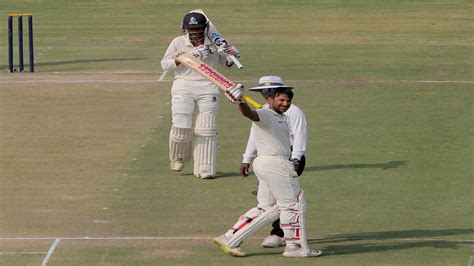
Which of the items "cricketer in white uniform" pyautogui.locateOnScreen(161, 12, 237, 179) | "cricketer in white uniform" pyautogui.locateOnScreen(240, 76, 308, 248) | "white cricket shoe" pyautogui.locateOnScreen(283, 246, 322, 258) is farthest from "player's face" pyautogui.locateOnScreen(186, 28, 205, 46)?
"white cricket shoe" pyautogui.locateOnScreen(283, 246, 322, 258)

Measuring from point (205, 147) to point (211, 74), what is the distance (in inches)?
183

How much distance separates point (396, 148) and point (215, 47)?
3653mm

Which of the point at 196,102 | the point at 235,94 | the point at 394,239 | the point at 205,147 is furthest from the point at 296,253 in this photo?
the point at 196,102

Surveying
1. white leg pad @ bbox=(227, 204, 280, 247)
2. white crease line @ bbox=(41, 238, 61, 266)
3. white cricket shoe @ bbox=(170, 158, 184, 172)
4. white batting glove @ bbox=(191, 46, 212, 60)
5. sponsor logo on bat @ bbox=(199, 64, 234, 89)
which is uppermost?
sponsor logo on bat @ bbox=(199, 64, 234, 89)

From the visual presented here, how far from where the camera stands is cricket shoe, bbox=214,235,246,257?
14.7 metres

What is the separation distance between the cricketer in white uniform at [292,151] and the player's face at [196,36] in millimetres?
3063

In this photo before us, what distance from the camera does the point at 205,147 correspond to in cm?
1902

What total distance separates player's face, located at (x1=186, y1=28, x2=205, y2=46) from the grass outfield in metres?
1.90

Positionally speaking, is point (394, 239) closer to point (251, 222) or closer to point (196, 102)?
point (251, 222)

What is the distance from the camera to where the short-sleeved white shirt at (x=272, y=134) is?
47.2 ft

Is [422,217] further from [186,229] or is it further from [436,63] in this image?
[436,63]

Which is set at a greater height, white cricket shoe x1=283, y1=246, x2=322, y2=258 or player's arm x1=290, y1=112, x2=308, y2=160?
player's arm x1=290, y1=112, x2=308, y2=160

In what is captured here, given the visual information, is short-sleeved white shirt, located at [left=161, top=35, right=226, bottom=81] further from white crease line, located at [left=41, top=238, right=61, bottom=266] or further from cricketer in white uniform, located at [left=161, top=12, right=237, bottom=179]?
white crease line, located at [left=41, top=238, right=61, bottom=266]

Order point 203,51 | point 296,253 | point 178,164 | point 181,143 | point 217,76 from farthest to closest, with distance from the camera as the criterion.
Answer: point 178,164 < point 181,143 < point 203,51 < point 296,253 < point 217,76
